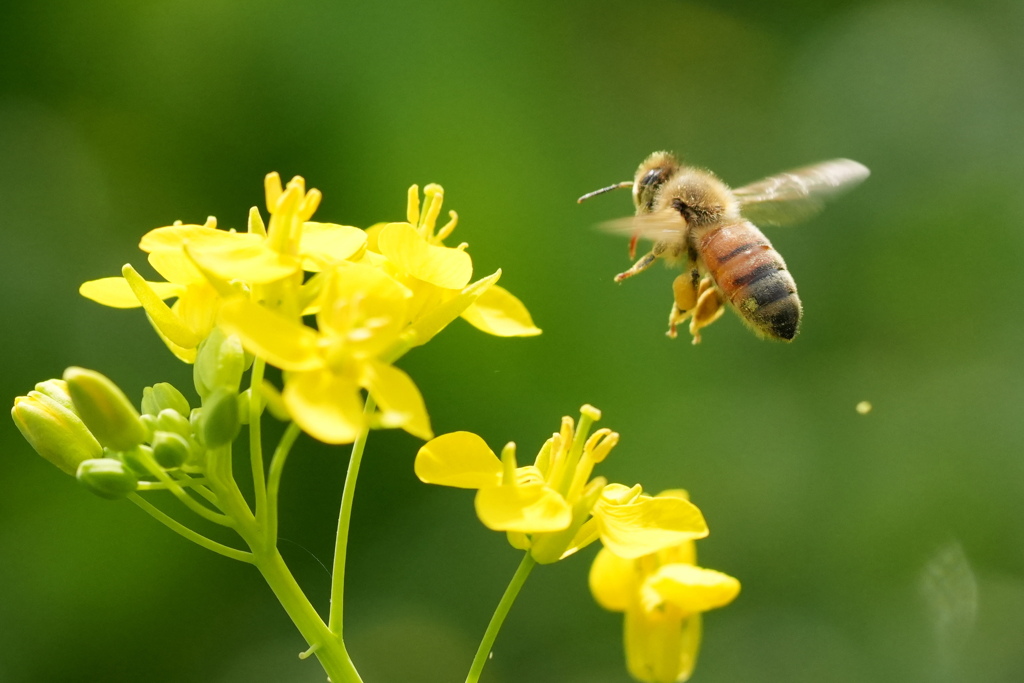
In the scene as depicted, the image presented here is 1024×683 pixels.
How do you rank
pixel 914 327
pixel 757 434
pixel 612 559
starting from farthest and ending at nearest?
pixel 914 327 → pixel 757 434 → pixel 612 559

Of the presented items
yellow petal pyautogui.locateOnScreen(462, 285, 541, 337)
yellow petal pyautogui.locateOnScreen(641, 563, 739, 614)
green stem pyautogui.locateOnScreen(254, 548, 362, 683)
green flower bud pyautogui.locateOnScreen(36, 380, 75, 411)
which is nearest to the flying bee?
yellow petal pyautogui.locateOnScreen(462, 285, 541, 337)

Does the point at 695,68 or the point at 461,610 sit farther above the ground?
the point at 695,68

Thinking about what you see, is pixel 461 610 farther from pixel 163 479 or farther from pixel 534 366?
pixel 163 479

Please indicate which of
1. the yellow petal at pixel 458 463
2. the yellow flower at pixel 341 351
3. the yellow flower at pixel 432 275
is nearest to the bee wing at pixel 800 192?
the yellow flower at pixel 432 275

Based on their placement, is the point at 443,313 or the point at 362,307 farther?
the point at 443,313

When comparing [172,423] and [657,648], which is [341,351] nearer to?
[172,423]

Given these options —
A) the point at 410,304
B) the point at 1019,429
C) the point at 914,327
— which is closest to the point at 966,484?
the point at 1019,429

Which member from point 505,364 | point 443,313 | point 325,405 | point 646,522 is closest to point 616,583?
point 646,522
